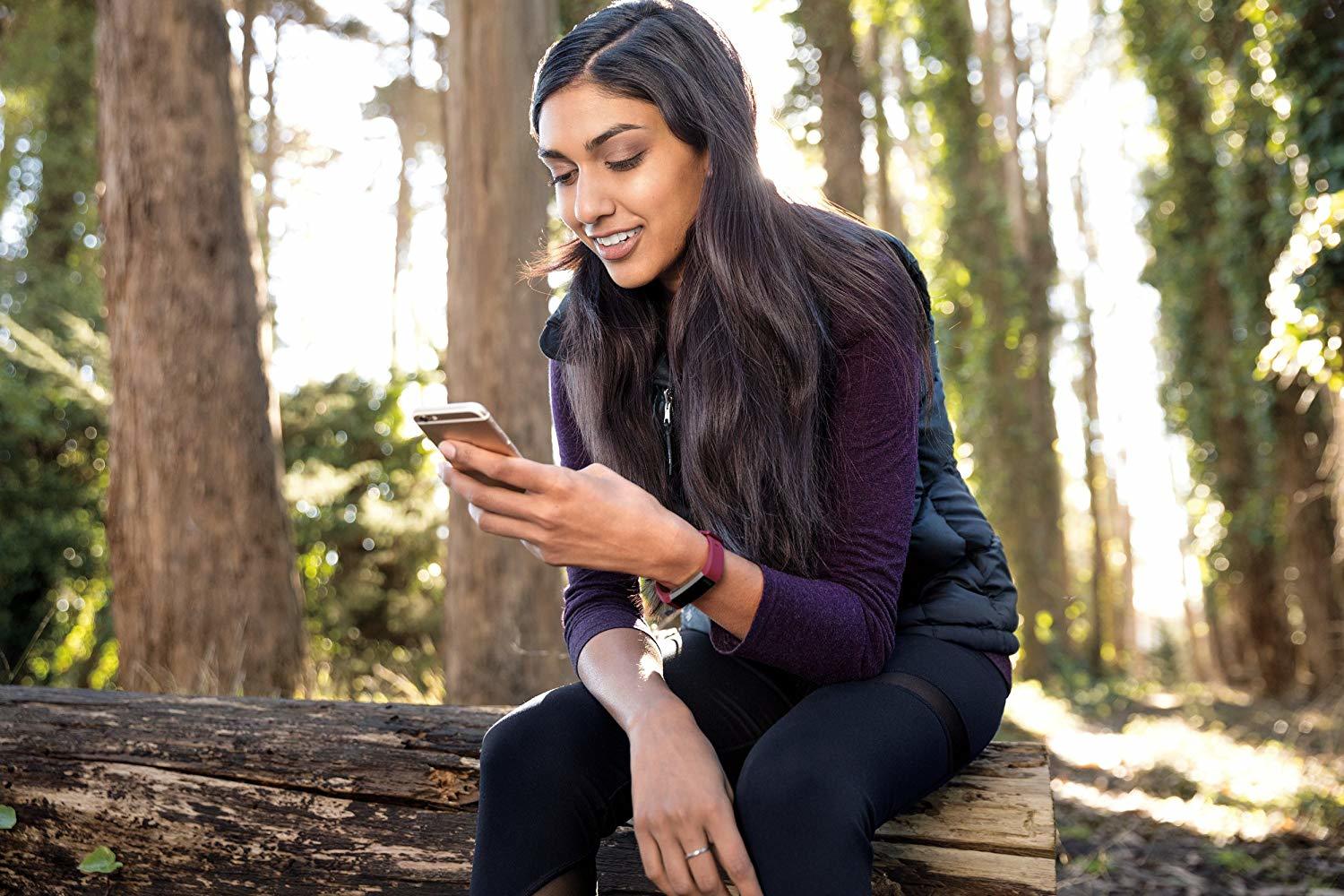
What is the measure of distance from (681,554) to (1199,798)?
5.38 m

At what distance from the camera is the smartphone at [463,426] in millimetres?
1536

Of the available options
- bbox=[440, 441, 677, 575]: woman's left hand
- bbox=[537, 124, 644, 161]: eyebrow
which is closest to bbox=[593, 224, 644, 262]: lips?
bbox=[537, 124, 644, 161]: eyebrow

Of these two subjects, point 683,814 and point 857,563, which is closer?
point 683,814

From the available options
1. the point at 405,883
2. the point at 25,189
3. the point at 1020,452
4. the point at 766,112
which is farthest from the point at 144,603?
the point at 1020,452

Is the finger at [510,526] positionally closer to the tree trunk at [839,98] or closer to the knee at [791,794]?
the knee at [791,794]

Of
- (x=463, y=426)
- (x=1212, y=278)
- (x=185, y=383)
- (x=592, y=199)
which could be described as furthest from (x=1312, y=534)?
(x=463, y=426)

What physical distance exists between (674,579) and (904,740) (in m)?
0.43

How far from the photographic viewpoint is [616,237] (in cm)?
208

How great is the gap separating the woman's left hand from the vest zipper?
0.47m

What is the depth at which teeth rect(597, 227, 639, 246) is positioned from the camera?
81.6 inches

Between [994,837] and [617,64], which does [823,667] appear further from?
[617,64]

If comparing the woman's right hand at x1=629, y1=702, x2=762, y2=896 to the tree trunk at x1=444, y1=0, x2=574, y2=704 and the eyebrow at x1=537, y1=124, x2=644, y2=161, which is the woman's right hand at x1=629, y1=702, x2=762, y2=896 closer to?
the eyebrow at x1=537, y1=124, x2=644, y2=161

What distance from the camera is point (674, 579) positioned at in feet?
5.53

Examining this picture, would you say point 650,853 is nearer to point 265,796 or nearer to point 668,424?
point 668,424
